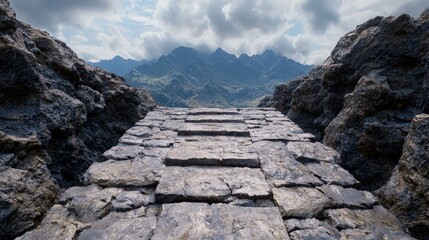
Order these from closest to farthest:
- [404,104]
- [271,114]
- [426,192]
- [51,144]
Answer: [426,192]
[51,144]
[404,104]
[271,114]

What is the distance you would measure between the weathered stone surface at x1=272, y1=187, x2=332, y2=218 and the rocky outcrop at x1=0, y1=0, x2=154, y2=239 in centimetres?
289

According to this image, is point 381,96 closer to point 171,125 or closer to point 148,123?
point 171,125

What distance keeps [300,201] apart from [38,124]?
3.87 m

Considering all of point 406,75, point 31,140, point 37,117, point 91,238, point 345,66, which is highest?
point 345,66

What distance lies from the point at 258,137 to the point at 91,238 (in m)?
3.97

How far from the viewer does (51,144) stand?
449 centimetres

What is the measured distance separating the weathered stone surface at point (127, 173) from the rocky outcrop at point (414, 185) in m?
3.17

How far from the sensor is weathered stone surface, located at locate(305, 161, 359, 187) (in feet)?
13.4

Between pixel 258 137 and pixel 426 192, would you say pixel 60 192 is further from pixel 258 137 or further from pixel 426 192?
pixel 426 192

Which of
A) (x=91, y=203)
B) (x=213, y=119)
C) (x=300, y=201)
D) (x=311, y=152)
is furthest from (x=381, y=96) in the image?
(x=91, y=203)

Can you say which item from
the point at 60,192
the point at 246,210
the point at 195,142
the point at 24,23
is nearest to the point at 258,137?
the point at 195,142

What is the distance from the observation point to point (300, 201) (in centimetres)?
350

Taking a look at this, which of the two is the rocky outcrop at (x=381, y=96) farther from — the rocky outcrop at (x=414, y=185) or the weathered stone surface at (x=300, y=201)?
the weathered stone surface at (x=300, y=201)

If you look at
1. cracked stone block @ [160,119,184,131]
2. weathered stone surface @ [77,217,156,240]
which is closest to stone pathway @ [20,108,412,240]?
weathered stone surface @ [77,217,156,240]
